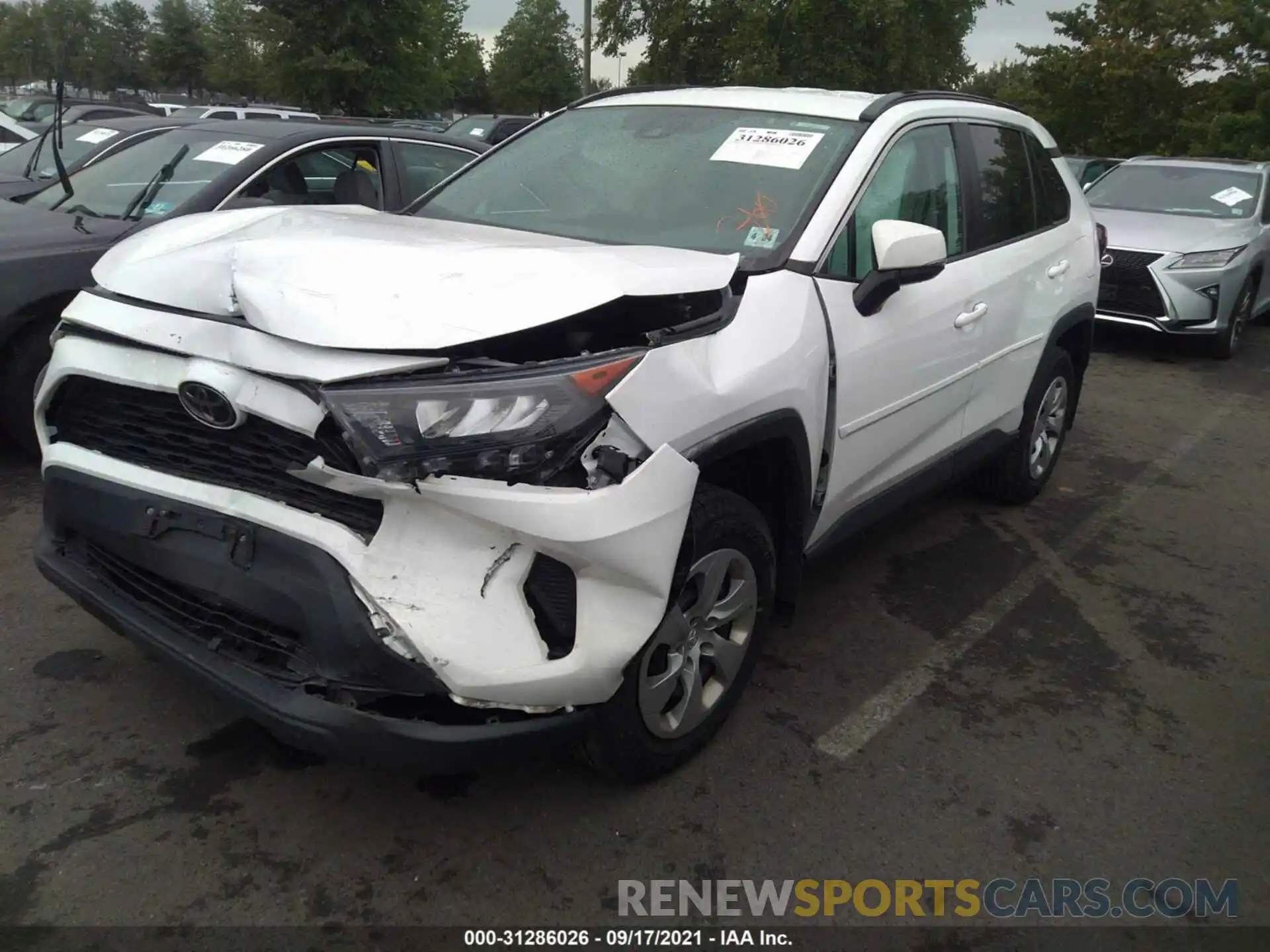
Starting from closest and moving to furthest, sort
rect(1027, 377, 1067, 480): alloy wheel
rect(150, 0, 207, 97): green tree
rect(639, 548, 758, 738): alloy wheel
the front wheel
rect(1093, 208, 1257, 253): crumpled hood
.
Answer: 1. rect(639, 548, 758, 738): alloy wheel
2. rect(1027, 377, 1067, 480): alloy wheel
3. rect(1093, 208, 1257, 253): crumpled hood
4. the front wheel
5. rect(150, 0, 207, 97): green tree

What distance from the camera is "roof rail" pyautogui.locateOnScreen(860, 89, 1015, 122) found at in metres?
3.46

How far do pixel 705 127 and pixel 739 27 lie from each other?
18549mm

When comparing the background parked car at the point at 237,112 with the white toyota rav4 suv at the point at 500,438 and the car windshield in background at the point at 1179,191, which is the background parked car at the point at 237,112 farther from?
the white toyota rav4 suv at the point at 500,438

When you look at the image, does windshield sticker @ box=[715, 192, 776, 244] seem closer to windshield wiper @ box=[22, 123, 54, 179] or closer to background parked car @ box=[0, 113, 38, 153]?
windshield wiper @ box=[22, 123, 54, 179]

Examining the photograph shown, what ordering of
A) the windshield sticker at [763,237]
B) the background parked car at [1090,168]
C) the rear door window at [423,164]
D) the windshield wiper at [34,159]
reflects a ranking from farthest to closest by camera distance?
the background parked car at [1090,168], the windshield wiper at [34,159], the rear door window at [423,164], the windshield sticker at [763,237]

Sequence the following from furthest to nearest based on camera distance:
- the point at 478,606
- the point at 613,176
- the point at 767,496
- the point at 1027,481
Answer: the point at 1027,481 < the point at 613,176 < the point at 767,496 < the point at 478,606

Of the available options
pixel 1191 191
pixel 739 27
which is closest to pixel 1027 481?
pixel 1191 191

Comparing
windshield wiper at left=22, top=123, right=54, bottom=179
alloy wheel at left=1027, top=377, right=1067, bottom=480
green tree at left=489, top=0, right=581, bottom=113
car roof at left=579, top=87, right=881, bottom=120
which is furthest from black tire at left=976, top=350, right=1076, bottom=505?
green tree at left=489, top=0, right=581, bottom=113

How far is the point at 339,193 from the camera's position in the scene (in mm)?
4094

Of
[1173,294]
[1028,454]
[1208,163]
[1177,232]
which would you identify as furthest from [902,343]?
[1208,163]

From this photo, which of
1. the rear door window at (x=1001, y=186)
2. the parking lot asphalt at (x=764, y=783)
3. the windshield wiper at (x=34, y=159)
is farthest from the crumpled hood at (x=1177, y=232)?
the windshield wiper at (x=34, y=159)

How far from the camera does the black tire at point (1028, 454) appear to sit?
4676 millimetres

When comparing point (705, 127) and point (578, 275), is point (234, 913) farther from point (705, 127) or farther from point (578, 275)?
point (705, 127)

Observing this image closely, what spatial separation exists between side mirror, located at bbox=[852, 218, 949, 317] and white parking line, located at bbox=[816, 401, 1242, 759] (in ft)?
4.18
